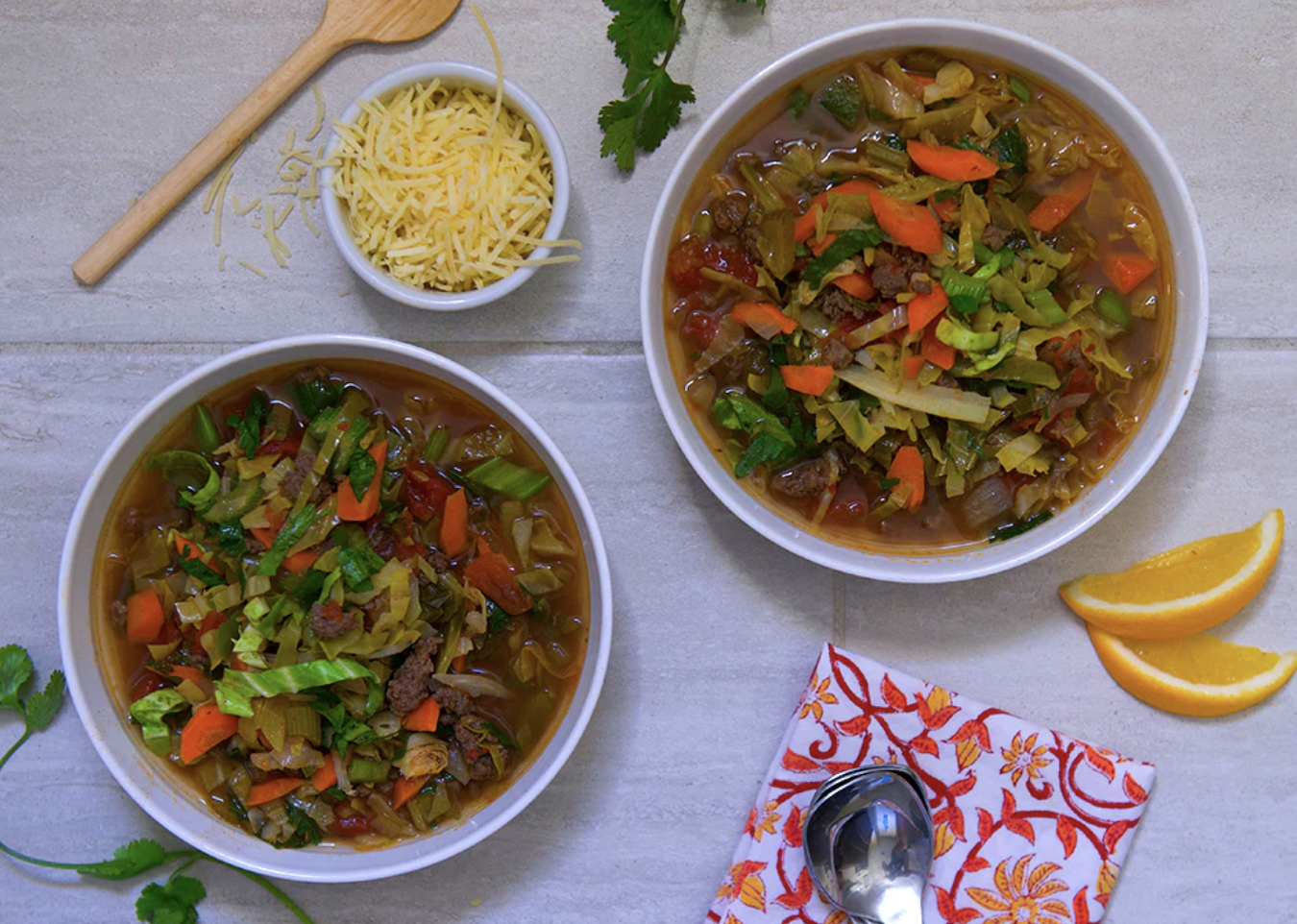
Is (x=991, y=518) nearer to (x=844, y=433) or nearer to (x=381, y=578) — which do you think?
(x=844, y=433)

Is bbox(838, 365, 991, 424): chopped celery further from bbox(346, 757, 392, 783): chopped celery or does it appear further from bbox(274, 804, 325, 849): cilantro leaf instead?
bbox(274, 804, 325, 849): cilantro leaf

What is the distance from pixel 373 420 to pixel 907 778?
1.26 meters

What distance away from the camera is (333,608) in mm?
1843

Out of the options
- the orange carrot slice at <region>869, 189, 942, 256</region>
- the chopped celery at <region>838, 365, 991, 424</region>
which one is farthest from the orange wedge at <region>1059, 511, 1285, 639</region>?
the orange carrot slice at <region>869, 189, 942, 256</region>

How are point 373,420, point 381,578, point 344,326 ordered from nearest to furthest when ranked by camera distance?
point 381,578 < point 373,420 < point 344,326

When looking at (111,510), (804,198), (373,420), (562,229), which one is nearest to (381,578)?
(373,420)

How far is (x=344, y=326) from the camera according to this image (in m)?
2.13

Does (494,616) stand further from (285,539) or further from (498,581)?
(285,539)

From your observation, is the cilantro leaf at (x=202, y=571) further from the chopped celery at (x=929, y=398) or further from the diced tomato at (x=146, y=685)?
the chopped celery at (x=929, y=398)

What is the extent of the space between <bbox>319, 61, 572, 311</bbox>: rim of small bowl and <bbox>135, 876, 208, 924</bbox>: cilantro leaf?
128cm

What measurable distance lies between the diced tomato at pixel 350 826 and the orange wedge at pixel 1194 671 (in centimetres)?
151

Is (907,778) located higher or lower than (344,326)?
lower

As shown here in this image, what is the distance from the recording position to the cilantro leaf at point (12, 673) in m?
2.09

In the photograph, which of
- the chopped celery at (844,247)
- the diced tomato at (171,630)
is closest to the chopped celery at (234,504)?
the diced tomato at (171,630)
